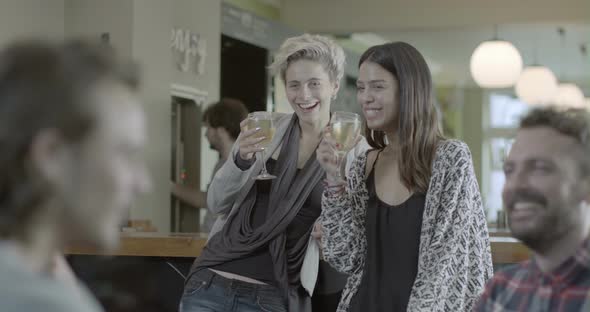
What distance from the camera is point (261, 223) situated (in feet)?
9.57

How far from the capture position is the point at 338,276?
9.84 feet

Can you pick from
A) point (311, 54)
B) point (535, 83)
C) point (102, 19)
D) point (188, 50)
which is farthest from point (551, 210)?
point (535, 83)

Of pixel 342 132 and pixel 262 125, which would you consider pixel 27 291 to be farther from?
pixel 262 125

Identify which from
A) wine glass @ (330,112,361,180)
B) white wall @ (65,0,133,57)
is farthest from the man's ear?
white wall @ (65,0,133,57)

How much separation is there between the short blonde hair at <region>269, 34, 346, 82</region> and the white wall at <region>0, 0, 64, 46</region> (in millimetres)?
2390

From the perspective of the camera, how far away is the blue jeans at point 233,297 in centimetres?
281

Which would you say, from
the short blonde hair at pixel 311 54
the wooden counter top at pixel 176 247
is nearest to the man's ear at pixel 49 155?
the short blonde hair at pixel 311 54

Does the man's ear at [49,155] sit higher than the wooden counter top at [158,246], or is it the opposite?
the man's ear at [49,155]

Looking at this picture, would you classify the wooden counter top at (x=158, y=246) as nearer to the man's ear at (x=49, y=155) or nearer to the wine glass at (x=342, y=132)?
the wine glass at (x=342, y=132)

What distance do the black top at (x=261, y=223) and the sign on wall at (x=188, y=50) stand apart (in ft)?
11.4

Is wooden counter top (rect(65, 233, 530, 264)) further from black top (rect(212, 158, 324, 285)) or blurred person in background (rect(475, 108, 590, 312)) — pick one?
blurred person in background (rect(475, 108, 590, 312))

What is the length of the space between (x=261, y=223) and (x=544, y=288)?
137cm

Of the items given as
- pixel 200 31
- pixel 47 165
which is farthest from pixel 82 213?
pixel 200 31

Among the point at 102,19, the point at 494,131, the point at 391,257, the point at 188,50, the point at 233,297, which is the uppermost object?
the point at 102,19
